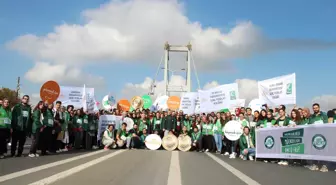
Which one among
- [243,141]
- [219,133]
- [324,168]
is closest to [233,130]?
[243,141]

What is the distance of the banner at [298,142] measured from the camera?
399 inches

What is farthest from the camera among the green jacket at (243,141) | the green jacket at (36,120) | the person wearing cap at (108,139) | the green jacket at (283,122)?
the person wearing cap at (108,139)

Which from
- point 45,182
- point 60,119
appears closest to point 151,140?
point 60,119

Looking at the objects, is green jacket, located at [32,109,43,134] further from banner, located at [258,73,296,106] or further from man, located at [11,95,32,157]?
banner, located at [258,73,296,106]

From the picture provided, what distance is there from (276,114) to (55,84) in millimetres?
9865

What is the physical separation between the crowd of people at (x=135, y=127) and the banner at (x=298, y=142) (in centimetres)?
33

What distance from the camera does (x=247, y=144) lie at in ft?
45.9

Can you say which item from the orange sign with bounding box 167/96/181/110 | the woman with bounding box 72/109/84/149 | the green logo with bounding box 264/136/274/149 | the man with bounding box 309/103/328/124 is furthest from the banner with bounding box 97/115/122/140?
the man with bounding box 309/103/328/124

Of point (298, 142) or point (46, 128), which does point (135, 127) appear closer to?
point (46, 128)

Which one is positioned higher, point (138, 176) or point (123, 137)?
point (123, 137)

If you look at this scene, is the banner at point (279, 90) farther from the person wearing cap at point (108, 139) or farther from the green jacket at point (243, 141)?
the person wearing cap at point (108, 139)

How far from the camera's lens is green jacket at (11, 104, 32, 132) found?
39.2 feet

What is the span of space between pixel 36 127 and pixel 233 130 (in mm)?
7954

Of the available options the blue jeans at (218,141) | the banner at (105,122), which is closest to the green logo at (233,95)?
the blue jeans at (218,141)
